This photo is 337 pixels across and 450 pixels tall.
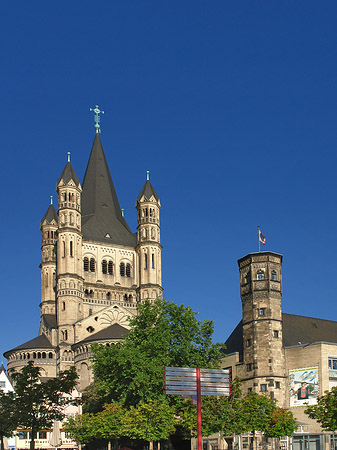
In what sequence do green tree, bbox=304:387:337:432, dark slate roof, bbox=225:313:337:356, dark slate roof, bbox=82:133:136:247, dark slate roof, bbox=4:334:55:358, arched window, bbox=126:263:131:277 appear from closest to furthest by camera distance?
green tree, bbox=304:387:337:432, dark slate roof, bbox=225:313:337:356, dark slate roof, bbox=4:334:55:358, arched window, bbox=126:263:131:277, dark slate roof, bbox=82:133:136:247

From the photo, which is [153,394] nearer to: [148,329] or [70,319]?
[148,329]

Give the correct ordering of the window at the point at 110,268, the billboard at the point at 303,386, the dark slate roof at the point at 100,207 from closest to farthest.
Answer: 1. the billboard at the point at 303,386
2. the window at the point at 110,268
3. the dark slate roof at the point at 100,207

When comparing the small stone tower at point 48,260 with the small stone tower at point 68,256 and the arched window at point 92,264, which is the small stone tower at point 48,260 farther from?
the small stone tower at point 68,256

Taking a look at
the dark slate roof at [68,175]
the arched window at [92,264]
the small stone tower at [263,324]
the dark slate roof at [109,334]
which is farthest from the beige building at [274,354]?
the dark slate roof at [68,175]

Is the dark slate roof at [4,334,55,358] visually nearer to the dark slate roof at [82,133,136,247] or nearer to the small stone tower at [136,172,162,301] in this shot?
the small stone tower at [136,172,162,301]

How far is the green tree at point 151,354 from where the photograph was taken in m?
66.8

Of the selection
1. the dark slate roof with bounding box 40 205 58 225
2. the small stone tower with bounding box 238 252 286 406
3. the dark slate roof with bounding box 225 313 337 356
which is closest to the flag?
the small stone tower with bounding box 238 252 286 406

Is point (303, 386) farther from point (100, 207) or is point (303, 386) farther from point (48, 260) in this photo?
point (100, 207)

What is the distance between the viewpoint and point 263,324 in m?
81.6

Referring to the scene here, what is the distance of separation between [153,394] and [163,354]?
4.84 meters

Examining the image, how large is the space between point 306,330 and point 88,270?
131 feet

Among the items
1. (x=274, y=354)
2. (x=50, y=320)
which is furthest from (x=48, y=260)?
(x=274, y=354)

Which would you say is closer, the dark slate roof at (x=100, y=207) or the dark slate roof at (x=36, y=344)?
the dark slate roof at (x=36, y=344)

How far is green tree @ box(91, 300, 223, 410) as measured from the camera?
66.8 metres
